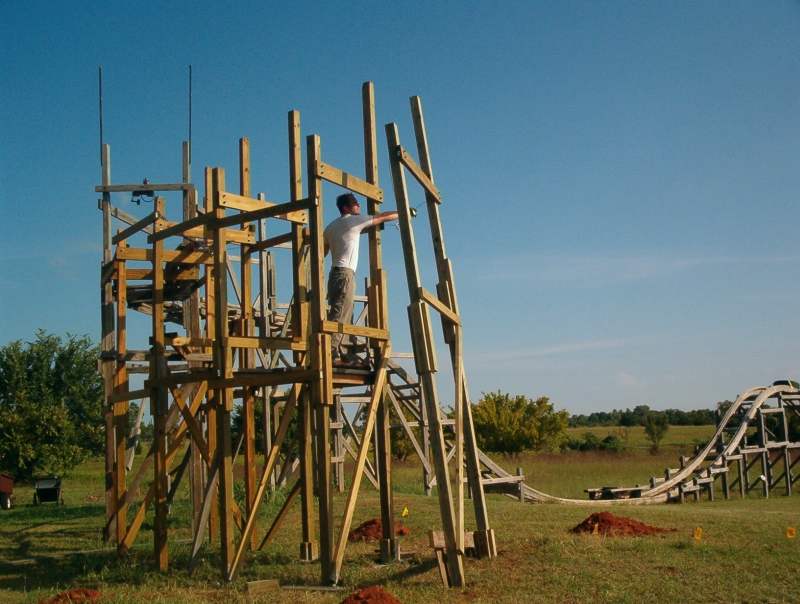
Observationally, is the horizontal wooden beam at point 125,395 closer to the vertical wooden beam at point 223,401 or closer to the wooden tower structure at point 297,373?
the wooden tower structure at point 297,373

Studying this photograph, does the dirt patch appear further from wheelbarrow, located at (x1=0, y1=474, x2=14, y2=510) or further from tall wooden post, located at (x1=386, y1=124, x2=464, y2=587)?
wheelbarrow, located at (x1=0, y1=474, x2=14, y2=510)

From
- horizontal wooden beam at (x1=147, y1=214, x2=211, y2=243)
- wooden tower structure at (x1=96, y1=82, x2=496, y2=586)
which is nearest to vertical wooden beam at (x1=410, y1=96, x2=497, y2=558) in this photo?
wooden tower structure at (x1=96, y1=82, x2=496, y2=586)

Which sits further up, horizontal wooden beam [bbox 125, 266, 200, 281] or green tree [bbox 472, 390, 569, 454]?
horizontal wooden beam [bbox 125, 266, 200, 281]

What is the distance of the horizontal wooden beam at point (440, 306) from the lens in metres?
8.29

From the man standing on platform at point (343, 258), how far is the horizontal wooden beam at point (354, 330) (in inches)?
8.4

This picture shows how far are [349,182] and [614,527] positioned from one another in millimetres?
5405

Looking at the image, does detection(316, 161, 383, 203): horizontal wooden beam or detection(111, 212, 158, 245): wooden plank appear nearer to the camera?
detection(316, 161, 383, 203): horizontal wooden beam

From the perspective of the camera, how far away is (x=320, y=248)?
8531mm

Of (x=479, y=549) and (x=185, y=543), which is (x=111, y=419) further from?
(x=479, y=549)

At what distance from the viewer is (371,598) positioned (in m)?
6.89

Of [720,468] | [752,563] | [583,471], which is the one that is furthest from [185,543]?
[583,471]

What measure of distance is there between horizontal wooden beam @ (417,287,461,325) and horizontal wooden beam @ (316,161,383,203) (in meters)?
1.60

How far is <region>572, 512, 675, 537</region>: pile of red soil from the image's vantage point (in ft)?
34.0

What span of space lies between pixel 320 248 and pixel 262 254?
10.5 m
